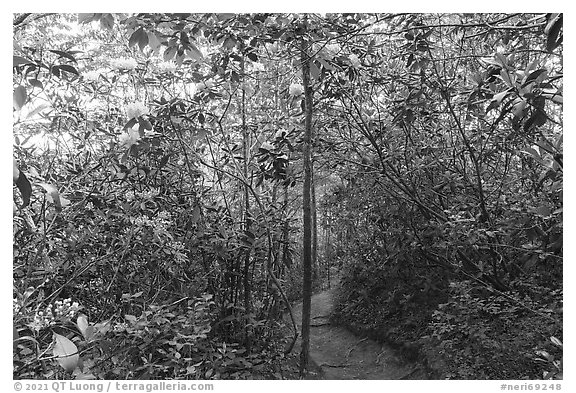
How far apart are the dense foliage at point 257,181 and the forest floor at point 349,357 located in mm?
159

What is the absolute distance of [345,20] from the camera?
7.14 feet

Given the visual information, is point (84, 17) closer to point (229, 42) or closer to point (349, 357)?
point (229, 42)

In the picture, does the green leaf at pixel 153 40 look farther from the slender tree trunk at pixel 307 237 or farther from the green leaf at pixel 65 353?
the green leaf at pixel 65 353

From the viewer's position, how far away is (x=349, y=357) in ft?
11.0

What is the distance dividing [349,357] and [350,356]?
24 millimetres

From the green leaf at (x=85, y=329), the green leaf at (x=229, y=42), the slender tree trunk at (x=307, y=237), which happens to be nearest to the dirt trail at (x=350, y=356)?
the slender tree trunk at (x=307, y=237)

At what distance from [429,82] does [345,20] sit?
663 millimetres

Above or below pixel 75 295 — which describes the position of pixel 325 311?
below

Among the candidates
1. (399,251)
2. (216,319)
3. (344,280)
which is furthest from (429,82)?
(344,280)

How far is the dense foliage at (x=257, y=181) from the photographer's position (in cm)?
180

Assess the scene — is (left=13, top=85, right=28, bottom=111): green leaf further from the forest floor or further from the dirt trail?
the dirt trail

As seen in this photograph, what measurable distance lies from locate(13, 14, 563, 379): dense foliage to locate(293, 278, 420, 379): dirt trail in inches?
6.8

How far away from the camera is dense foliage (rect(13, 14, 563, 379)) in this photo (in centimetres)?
180

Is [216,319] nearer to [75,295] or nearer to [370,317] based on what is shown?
[75,295]
